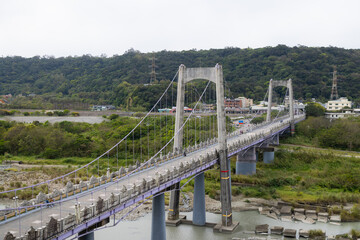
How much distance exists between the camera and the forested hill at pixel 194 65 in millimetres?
91250

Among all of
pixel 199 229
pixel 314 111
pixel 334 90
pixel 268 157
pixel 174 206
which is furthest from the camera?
pixel 334 90

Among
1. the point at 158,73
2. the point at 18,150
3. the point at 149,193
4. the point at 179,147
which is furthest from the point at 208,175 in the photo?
the point at 158,73

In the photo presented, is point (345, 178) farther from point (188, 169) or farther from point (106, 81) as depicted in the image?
point (106, 81)

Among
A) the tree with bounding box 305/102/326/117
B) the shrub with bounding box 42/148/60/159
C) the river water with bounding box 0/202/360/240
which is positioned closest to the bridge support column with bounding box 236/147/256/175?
the river water with bounding box 0/202/360/240

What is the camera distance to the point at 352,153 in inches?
1957

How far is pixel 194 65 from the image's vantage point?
104 m

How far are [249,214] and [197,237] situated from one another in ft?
22.2

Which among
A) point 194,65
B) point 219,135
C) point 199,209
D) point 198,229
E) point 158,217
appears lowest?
point 198,229

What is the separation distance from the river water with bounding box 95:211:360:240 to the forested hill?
46.7 meters

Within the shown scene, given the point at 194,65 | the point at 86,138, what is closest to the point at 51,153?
the point at 86,138

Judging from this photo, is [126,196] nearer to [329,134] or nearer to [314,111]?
[329,134]

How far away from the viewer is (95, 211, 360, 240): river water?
27094 mm

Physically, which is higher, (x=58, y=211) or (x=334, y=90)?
(x=334, y=90)

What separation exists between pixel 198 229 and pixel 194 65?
78969 mm
